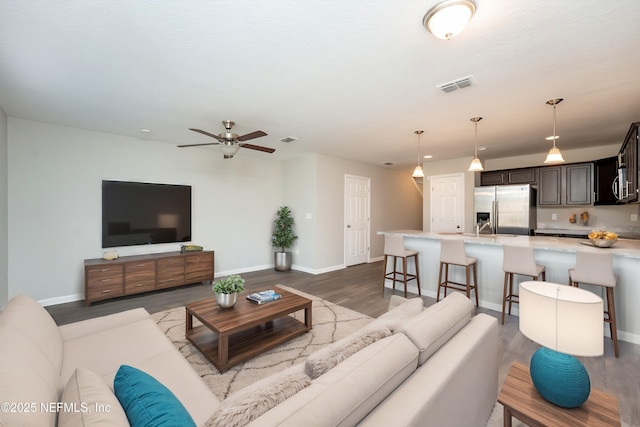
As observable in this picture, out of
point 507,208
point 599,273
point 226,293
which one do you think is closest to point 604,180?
point 507,208

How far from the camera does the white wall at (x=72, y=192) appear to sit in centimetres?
366

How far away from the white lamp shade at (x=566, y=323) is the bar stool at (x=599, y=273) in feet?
6.69

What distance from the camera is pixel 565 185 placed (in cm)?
512

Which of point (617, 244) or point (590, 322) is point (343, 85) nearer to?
point (590, 322)

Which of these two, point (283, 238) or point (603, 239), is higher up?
point (603, 239)

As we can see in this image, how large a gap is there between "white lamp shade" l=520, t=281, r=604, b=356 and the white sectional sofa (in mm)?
321

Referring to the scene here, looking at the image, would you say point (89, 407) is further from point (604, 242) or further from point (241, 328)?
point (604, 242)

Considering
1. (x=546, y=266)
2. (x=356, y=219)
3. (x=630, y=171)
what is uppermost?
(x=630, y=171)

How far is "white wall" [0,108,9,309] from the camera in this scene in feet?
10.8

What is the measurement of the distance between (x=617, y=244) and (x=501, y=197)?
2400 mm

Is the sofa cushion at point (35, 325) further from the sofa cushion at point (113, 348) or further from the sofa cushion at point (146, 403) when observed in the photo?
the sofa cushion at point (146, 403)

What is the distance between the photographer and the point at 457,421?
1222 millimetres

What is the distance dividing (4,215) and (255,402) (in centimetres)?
469

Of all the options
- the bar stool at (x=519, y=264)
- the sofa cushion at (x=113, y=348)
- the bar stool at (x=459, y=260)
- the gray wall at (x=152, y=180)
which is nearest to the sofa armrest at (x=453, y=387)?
the sofa cushion at (x=113, y=348)
